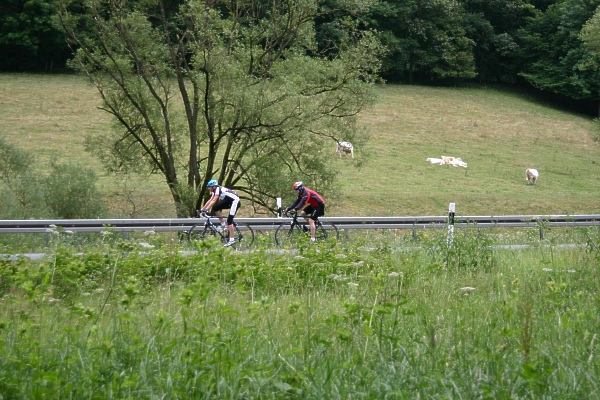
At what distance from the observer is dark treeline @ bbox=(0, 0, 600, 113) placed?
64.1m

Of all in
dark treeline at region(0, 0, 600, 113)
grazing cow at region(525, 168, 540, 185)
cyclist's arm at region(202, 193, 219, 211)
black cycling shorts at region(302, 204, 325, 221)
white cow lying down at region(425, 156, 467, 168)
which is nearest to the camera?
cyclist's arm at region(202, 193, 219, 211)

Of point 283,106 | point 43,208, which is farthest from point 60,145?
point 283,106

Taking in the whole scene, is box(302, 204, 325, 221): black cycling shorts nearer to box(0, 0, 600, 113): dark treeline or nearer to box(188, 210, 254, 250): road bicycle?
box(188, 210, 254, 250): road bicycle

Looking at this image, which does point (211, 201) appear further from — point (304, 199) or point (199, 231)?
point (304, 199)

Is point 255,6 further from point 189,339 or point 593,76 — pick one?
point 593,76

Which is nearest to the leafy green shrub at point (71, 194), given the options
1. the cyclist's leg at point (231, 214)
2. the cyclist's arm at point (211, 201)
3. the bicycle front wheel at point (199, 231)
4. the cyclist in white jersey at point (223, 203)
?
the bicycle front wheel at point (199, 231)

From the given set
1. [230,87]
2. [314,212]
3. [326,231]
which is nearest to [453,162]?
[230,87]

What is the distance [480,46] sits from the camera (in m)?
78.7

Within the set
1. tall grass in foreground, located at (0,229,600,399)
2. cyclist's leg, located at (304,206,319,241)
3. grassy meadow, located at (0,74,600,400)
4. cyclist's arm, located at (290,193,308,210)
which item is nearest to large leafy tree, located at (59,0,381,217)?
cyclist's leg, located at (304,206,319,241)

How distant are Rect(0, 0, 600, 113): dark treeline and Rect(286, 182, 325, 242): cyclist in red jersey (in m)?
44.8

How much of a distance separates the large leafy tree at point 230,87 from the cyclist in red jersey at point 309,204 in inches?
191

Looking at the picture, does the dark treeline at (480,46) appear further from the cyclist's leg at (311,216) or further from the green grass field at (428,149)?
the cyclist's leg at (311,216)

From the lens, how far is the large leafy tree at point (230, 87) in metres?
23.7

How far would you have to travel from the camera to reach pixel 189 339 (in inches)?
198
